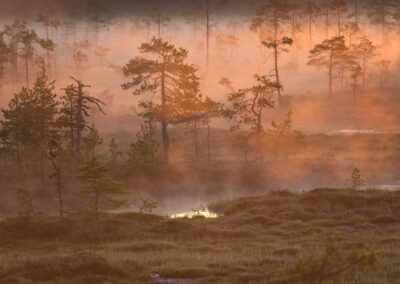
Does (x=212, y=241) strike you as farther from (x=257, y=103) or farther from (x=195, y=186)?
(x=257, y=103)

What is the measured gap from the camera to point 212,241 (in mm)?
19844

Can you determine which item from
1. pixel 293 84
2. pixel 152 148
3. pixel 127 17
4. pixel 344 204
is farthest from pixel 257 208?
pixel 127 17

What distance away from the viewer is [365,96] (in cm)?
7706

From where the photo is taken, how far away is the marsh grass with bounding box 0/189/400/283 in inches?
582

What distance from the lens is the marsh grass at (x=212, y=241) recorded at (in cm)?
1479

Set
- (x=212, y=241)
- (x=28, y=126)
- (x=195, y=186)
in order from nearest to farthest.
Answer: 1. (x=212, y=241)
2. (x=28, y=126)
3. (x=195, y=186)

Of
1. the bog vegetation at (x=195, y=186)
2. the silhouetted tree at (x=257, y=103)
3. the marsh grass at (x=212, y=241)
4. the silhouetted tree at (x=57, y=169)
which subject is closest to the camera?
the marsh grass at (x=212, y=241)

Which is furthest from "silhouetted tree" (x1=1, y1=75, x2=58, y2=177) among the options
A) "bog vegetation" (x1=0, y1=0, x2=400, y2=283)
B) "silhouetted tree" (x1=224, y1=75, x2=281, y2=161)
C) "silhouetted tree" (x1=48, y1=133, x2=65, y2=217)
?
"silhouetted tree" (x1=224, y1=75, x2=281, y2=161)

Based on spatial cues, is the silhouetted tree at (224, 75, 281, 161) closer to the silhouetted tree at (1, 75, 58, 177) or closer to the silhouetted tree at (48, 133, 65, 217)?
the silhouetted tree at (1, 75, 58, 177)

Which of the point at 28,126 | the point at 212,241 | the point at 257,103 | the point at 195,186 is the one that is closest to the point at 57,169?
the point at 212,241

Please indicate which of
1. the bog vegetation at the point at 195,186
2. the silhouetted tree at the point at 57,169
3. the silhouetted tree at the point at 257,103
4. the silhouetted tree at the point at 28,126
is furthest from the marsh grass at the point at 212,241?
the silhouetted tree at the point at 28,126

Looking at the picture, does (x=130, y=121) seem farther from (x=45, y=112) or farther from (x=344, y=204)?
(x=344, y=204)

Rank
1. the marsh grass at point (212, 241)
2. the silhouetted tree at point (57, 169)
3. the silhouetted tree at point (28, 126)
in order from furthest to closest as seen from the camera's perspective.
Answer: the silhouetted tree at point (28, 126) < the silhouetted tree at point (57, 169) < the marsh grass at point (212, 241)

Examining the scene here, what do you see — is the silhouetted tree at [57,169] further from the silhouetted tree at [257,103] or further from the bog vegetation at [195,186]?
the silhouetted tree at [257,103]
